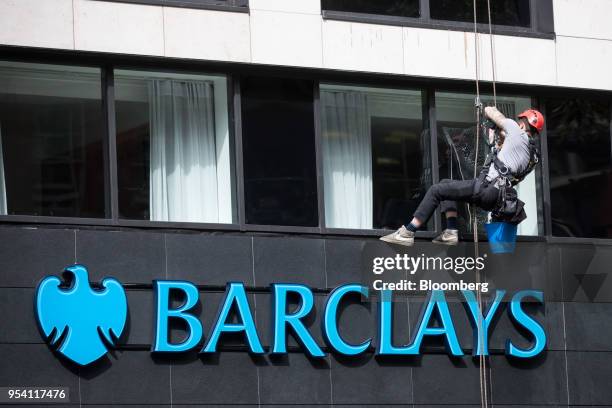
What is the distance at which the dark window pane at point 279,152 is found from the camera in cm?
1708

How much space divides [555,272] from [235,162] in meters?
4.77

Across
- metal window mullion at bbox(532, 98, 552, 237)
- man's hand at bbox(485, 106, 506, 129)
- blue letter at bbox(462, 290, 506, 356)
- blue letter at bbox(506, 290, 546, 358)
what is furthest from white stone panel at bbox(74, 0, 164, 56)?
blue letter at bbox(506, 290, 546, 358)

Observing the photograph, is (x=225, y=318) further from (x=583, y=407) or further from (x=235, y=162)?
(x=583, y=407)

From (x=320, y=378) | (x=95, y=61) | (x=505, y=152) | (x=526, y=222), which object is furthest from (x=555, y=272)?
(x=95, y=61)

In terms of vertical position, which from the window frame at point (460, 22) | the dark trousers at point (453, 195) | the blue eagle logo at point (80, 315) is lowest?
the blue eagle logo at point (80, 315)

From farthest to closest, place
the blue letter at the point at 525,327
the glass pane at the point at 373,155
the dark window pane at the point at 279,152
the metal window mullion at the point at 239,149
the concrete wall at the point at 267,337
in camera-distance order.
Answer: the glass pane at the point at 373,155 → the blue letter at the point at 525,327 → the dark window pane at the point at 279,152 → the metal window mullion at the point at 239,149 → the concrete wall at the point at 267,337

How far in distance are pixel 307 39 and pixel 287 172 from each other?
176 centimetres

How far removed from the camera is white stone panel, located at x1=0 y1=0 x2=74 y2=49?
15695mm

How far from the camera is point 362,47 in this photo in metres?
17.5

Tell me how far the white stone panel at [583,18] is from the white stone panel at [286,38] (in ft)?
12.2

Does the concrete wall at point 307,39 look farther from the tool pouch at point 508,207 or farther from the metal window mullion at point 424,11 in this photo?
the tool pouch at point 508,207

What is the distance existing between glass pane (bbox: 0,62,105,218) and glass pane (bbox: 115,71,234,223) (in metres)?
0.35

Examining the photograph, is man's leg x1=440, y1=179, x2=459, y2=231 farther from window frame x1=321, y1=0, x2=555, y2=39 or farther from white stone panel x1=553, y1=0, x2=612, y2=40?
white stone panel x1=553, y1=0, x2=612, y2=40

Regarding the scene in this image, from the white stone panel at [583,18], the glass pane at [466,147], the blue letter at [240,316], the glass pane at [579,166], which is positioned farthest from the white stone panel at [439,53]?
the blue letter at [240,316]
